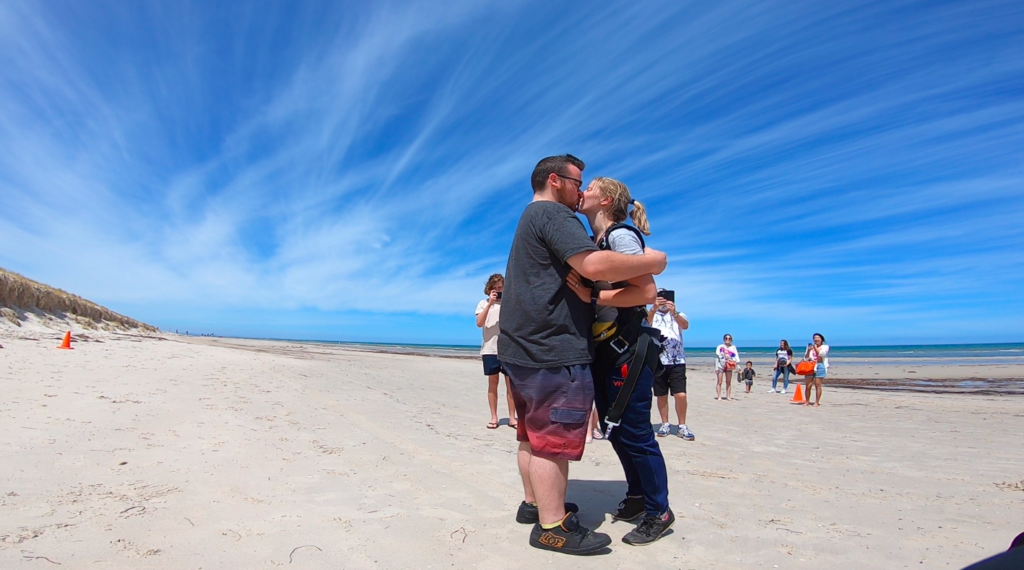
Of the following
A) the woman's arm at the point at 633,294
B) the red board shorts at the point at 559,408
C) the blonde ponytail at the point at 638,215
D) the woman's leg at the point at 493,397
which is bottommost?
the woman's leg at the point at 493,397

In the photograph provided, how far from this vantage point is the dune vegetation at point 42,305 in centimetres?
1741

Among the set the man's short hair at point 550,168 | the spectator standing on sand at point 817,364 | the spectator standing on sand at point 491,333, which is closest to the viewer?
the man's short hair at point 550,168

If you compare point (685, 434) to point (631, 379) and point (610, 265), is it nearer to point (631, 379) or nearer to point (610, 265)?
point (631, 379)

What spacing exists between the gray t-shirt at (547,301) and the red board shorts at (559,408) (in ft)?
0.21

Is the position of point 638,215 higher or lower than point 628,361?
higher

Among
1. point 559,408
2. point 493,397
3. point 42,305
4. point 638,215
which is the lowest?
point 493,397

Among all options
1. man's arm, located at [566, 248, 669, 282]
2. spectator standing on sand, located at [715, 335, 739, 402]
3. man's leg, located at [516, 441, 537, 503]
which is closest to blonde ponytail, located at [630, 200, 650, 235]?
man's arm, located at [566, 248, 669, 282]

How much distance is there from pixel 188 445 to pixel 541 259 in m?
3.34

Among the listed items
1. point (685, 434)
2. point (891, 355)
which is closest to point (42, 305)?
point (685, 434)

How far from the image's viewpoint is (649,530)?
273 centimetres

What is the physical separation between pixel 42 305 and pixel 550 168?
25.5 meters

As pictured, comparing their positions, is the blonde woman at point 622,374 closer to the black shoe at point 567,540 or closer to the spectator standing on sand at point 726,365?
the black shoe at point 567,540

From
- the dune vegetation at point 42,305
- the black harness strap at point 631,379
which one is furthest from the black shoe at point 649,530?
the dune vegetation at point 42,305

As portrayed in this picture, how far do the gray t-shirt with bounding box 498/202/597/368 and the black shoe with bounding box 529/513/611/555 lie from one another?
0.81 meters
